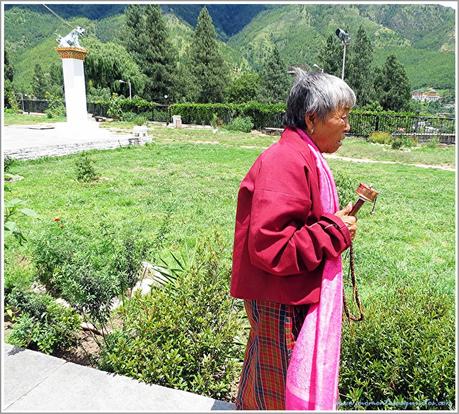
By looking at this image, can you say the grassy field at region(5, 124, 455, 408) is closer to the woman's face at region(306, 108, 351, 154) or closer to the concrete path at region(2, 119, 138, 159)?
the concrete path at region(2, 119, 138, 159)

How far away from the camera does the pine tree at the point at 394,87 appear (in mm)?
35344

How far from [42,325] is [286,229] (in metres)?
2.02

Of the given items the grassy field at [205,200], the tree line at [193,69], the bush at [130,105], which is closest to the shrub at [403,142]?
the grassy field at [205,200]

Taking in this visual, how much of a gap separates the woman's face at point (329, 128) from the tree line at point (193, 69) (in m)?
33.7

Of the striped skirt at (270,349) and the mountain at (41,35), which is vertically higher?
the mountain at (41,35)

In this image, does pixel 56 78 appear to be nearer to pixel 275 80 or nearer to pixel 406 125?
pixel 275 80

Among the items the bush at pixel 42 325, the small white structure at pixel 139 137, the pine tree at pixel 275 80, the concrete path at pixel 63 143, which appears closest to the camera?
the bush at pixel 42 325

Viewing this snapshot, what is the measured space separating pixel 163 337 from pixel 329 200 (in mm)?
1341

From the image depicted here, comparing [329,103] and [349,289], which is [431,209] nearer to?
[349,289]

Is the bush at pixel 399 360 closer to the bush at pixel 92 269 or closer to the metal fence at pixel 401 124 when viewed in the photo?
the bush at pixel 92 269

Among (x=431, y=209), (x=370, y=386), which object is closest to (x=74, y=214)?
(x=370, y=386)

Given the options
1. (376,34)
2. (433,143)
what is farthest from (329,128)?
(376,34)

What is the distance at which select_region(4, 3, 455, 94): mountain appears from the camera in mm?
93875

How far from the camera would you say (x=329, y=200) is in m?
1.54
